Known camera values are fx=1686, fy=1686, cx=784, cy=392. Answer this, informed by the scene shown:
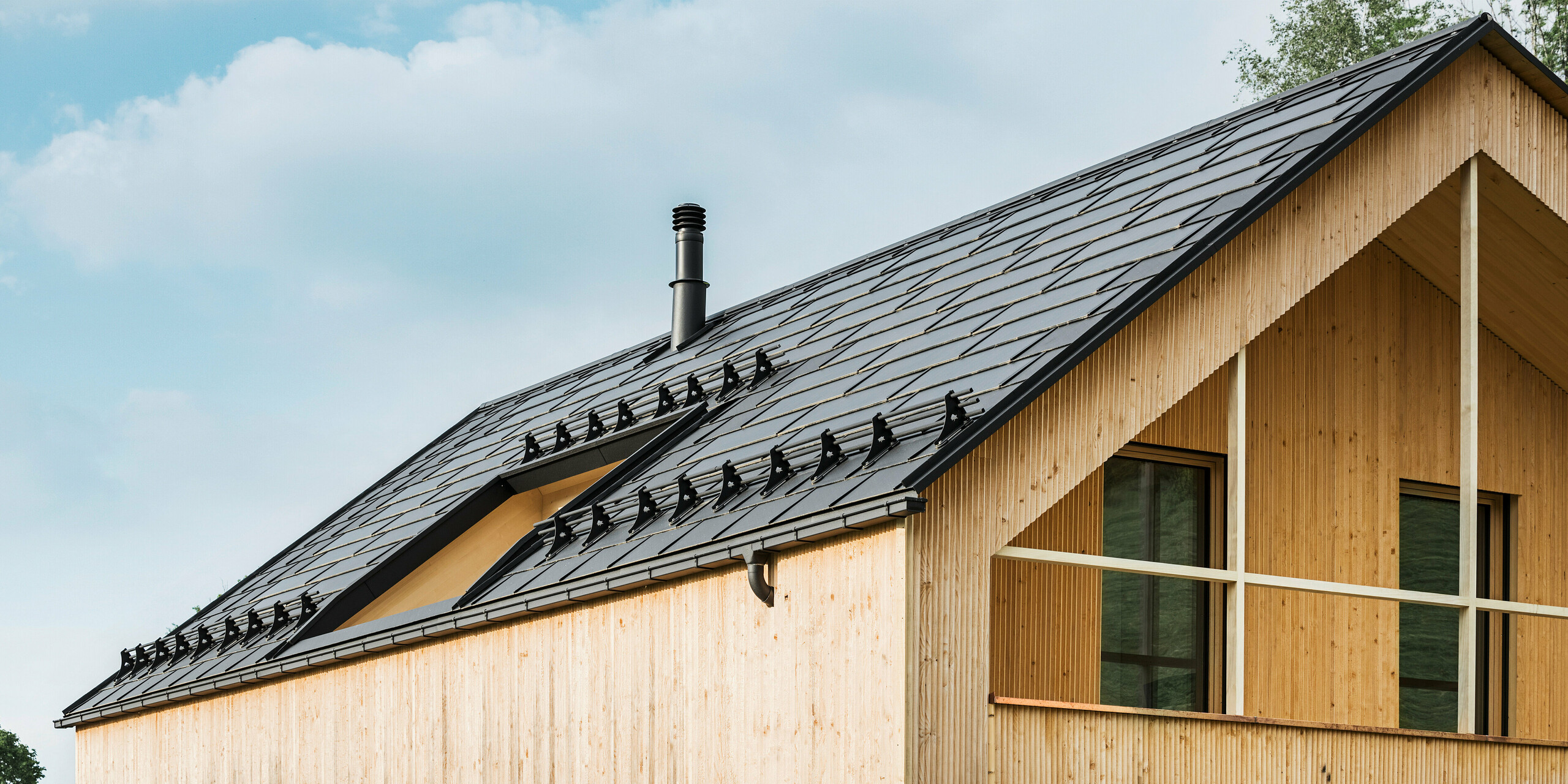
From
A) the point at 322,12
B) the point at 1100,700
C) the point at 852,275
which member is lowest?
the point at 1100,700

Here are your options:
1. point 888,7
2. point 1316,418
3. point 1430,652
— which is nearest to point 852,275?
point 1316,418

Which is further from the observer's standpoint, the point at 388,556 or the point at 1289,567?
the point at 388,556

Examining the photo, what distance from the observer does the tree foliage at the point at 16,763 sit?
47844 mm

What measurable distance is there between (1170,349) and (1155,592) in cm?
262

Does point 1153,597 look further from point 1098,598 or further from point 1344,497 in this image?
point 1344,497

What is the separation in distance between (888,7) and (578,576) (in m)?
48.7

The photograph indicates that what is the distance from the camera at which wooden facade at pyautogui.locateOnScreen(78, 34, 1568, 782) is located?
7262 millimetres

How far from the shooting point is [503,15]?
6122 centimetres

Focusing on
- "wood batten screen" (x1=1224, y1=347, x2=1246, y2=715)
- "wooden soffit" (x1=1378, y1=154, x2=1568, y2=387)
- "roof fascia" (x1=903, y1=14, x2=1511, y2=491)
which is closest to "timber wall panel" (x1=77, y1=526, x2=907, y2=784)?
"roof fascia" (x1=903, y1=14, x2=1511, y2=491)

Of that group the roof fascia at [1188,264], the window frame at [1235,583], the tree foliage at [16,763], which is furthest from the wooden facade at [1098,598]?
the tree foliage at [16,763]

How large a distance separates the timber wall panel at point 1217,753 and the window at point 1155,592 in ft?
6.25

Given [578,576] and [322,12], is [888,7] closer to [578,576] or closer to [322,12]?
[322,12]

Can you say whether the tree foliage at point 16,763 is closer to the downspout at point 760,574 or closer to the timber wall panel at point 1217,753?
the downspout at point 760,574

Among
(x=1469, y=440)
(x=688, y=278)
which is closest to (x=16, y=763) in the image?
(x=688, y=278)
